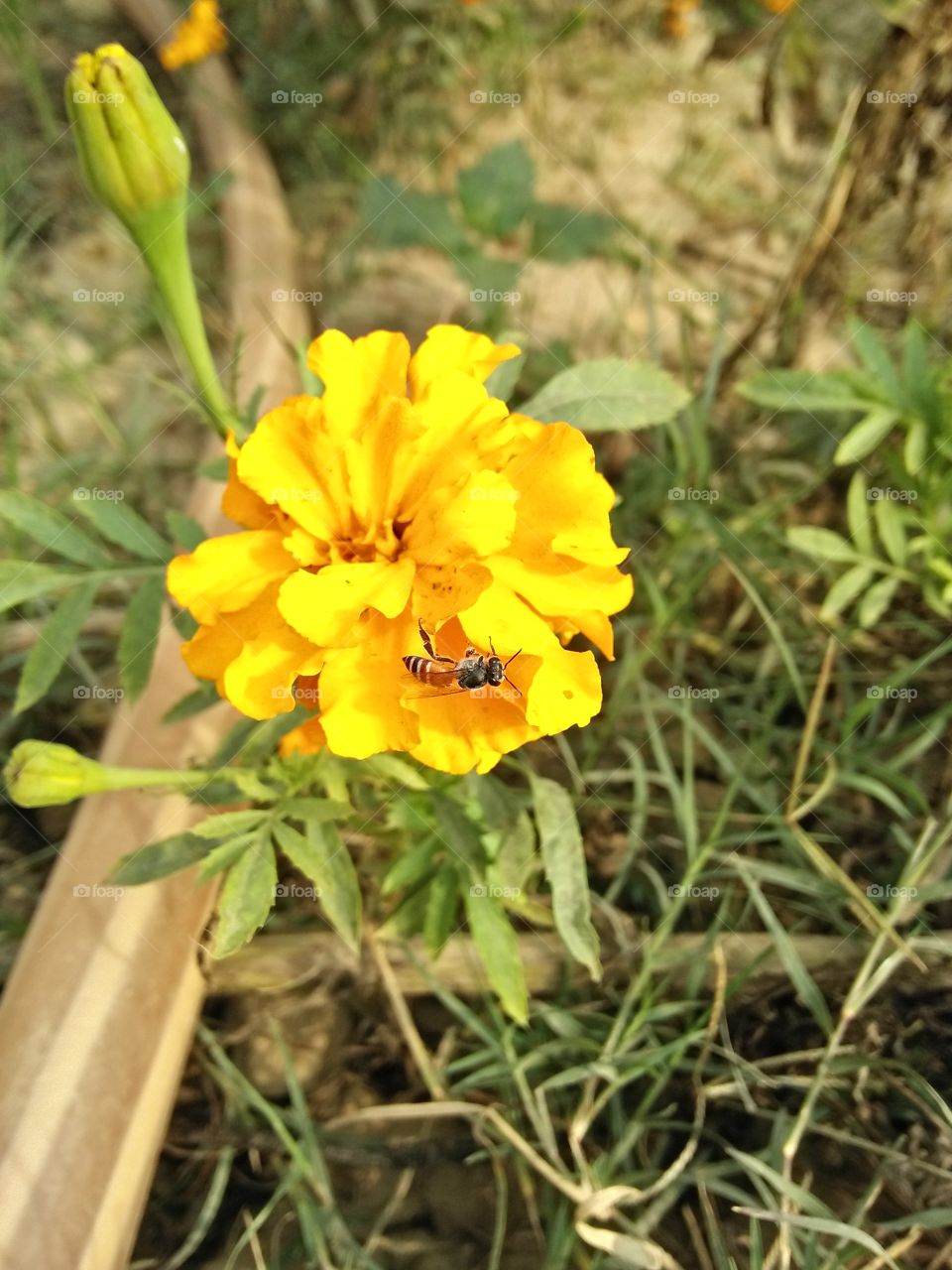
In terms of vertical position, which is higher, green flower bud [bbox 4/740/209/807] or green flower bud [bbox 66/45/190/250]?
green flower bud [bbox 66/45/190/250]

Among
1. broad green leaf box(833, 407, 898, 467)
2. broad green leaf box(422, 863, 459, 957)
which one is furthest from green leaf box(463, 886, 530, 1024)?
broad green leaf box(833, 407, 898, 467)

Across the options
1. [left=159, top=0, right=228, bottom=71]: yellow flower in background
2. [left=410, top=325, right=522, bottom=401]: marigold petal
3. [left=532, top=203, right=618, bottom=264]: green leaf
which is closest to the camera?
[left=410, top=325, right=522, bottom=401]: marigold petal

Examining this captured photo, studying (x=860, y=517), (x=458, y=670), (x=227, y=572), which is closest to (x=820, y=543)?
(x=860, y=517)

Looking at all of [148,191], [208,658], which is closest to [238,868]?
[208,658]

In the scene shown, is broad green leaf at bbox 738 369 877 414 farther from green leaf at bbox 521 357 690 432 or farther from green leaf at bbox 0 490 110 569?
green leaf at bbox 0 490 110 569

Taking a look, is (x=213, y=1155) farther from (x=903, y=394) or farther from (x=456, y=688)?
(x=903, y=394)

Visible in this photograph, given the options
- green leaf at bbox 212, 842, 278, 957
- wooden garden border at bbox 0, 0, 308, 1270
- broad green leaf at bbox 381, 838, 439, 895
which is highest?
green leaf at bbox 212, 842, 278, 957

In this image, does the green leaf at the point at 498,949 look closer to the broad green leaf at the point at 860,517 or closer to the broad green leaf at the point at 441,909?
the broad green leaf at the point at 441,909
